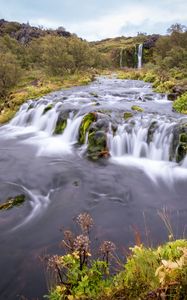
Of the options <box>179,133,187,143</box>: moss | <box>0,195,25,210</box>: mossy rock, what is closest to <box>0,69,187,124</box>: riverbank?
<box>179,133,187,143</box>: moss

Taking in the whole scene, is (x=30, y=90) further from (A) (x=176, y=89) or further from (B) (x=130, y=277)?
(B) (x=130, y=277)

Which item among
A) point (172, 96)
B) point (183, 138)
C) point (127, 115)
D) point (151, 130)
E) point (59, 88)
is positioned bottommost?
point (183, 138)

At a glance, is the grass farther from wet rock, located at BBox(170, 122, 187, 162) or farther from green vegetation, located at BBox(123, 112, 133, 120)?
wet rock, located at BBox(170, 122, 187, 162)

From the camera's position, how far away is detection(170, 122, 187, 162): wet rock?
473 inches

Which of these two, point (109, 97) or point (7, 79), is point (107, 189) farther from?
point (7, 79)

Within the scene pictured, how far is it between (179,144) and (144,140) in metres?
1.68

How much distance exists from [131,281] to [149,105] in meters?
17.0

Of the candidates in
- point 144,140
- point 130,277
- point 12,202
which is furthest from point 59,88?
point 130,277

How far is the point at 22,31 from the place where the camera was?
8825 centimetres

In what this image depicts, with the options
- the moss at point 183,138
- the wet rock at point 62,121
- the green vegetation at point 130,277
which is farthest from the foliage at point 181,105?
the green vegetation at point 130,277

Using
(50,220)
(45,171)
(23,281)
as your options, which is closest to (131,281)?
(23,281)

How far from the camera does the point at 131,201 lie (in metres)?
9.21

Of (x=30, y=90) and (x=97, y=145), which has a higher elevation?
(x=30, y=90)

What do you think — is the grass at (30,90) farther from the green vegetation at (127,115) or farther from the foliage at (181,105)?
the foliage at (181,105)
